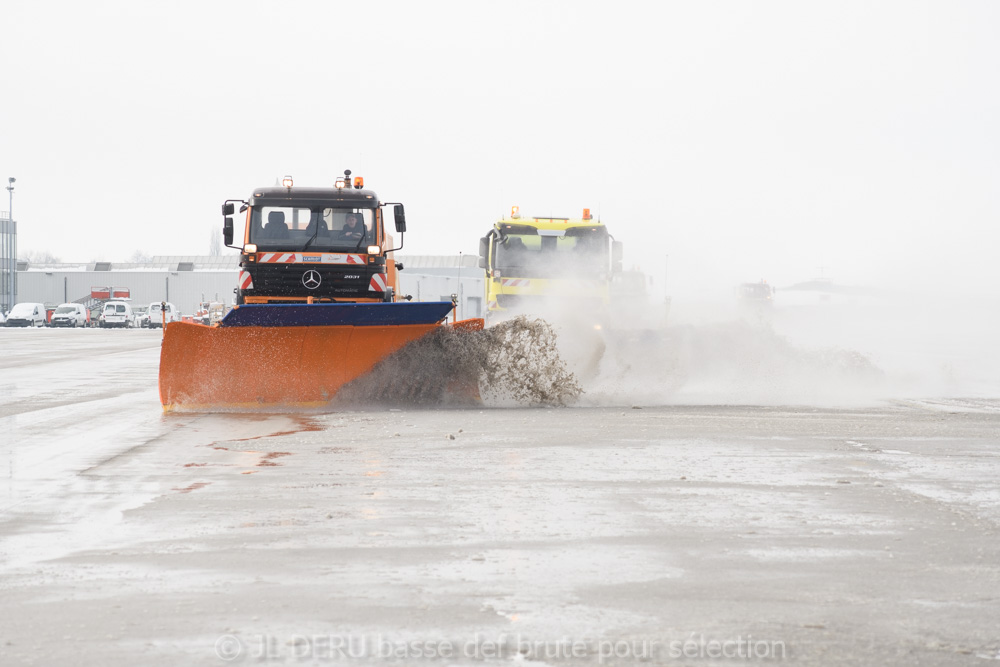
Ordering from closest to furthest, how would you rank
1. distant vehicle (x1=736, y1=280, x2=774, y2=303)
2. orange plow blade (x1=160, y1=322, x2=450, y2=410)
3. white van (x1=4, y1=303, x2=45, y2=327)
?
orange plow blade (x1=160, y1=322, x2=450, y2=410) < distant vehicle (x1=736, y1=280, x2=774, y2=303) < white van (x1=4, y1=303, x2=45, y2=327)

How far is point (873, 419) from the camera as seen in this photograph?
11.9 meters

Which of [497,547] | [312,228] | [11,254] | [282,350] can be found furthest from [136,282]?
[497,547]

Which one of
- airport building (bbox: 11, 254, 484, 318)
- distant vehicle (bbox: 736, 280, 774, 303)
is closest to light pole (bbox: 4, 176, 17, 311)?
airport building (bbox: 11, 254, 484, 318)

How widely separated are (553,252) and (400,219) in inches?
226

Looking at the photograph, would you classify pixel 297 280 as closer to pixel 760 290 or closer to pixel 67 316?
pixel 760 290

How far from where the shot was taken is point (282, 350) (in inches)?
498

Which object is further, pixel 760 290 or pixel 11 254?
pixel 11 254

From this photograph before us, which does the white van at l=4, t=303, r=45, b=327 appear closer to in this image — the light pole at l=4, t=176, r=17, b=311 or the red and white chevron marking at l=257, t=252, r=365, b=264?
the light pole at l=4, t=176, r=17, b=311

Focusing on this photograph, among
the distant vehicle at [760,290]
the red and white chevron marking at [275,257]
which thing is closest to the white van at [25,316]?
the distant vehicle at [760,290]

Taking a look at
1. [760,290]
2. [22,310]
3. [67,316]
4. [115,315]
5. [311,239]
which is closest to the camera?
[311,239]

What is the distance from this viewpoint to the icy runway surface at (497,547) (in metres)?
3.95

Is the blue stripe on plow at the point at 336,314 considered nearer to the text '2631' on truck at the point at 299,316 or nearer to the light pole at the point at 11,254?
the text '2631' on truck at the point at 299,316

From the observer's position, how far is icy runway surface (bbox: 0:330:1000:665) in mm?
3949

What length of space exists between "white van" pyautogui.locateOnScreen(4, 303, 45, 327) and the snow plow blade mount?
53858 millimetres
